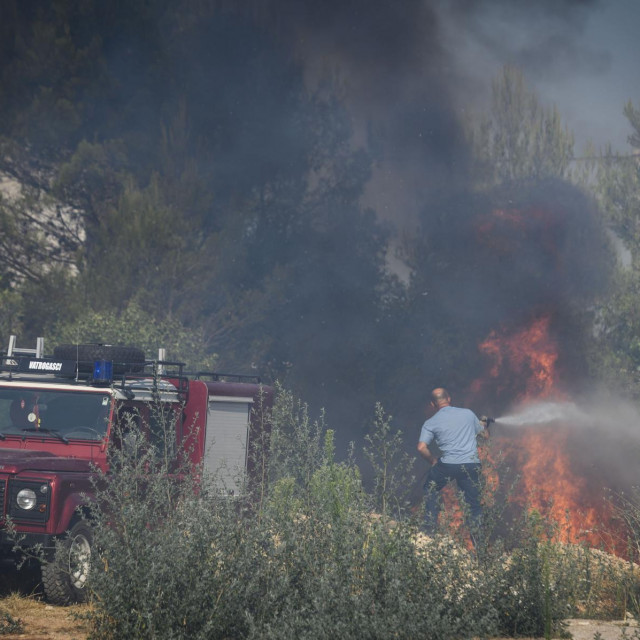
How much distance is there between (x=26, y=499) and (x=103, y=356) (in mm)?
2299

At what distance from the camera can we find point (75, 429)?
8.18 m

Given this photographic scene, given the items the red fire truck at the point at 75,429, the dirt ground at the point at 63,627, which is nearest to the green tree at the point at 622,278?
the red fire truck at the point at 75,429

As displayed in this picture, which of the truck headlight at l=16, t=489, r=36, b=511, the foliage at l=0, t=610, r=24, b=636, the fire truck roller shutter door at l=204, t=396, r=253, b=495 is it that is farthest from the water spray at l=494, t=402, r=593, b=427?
the foliage at l=0, t=610, r=24, b=636

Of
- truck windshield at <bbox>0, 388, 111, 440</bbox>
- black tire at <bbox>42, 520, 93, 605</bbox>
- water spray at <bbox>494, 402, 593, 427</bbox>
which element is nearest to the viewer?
black tire at <bbox>42, 520, 93, 605</bbox>

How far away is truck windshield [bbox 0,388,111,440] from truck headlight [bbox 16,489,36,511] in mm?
972

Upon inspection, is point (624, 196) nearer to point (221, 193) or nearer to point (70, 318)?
point (221, 193)

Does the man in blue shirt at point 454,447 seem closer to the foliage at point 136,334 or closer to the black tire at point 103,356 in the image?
the black tire at point 103,356

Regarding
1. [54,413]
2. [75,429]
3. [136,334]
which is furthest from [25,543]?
[136,334]

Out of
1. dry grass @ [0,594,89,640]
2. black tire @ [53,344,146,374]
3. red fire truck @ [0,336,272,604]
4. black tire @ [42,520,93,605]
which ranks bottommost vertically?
dry grass @ [0,594,89,640]

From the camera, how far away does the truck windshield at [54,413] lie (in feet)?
26.7

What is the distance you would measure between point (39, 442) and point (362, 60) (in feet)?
68.4

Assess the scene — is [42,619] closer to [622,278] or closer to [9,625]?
[9,625]

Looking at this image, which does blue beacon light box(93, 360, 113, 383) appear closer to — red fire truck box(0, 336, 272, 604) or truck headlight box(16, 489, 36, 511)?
red fire truck box(0, 336, 272, 604)

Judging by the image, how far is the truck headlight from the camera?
7.12 meters
